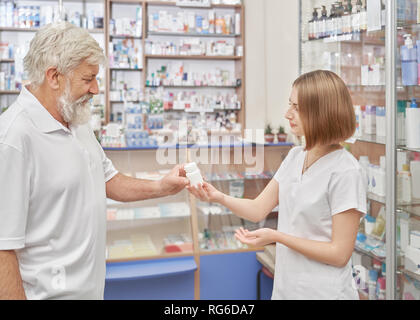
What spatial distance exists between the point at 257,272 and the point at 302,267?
1701 millimetres

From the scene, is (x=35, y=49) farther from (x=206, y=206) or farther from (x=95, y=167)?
(x=206, y=206)

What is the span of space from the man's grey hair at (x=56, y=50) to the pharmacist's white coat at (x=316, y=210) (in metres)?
0.79

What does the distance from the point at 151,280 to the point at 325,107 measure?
2.01 meters

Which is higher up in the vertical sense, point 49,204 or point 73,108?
point 73,108

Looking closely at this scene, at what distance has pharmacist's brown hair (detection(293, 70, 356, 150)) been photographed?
55.1 inches

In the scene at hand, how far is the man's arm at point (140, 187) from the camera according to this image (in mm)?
1849

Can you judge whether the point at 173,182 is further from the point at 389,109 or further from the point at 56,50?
the point at 389,109

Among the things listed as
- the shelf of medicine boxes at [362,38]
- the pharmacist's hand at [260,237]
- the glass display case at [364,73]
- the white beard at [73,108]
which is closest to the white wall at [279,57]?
the glass display case at [364,73]

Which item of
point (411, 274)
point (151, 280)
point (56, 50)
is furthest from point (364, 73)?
point (56, 50)

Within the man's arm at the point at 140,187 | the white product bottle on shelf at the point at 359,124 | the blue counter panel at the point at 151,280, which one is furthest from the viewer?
the blue counter panel at the point at 151,280

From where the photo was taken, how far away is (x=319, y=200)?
1.44m

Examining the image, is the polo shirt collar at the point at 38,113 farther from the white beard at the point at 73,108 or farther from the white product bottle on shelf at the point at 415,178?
the white product bottle on shelf at the point at 415,178

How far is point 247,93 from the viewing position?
5871mm
